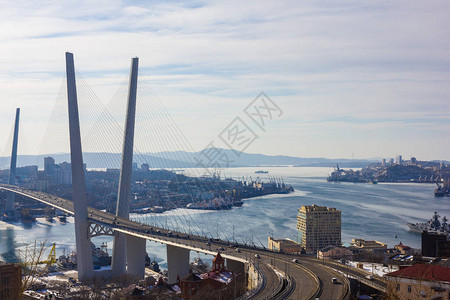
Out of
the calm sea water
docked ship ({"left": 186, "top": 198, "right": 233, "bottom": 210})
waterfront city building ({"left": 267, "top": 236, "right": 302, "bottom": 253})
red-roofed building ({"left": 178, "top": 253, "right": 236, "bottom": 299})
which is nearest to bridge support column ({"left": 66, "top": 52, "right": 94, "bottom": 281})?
the calm sea water

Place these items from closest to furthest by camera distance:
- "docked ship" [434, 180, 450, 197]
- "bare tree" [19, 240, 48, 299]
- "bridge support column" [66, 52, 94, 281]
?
1. "bare tree" [19, 240, 48, 299]
2. "bridge support column" [66, 52, 94, 281]
3. "docked ship" [434, 180, 450, 197]

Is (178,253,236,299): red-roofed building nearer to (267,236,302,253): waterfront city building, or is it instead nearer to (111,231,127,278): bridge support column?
(111,231,127,278): bridge support column

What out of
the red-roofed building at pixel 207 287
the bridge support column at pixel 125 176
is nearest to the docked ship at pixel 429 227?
the bridge support column at pixel 125 176

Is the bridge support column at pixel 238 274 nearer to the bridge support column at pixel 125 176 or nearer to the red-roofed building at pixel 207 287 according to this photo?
the red-roofed building at pixel 207 287

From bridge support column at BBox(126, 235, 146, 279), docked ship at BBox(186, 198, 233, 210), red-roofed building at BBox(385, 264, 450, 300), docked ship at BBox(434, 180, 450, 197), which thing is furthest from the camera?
docked ship at BBox(434, 180, 450, 197)

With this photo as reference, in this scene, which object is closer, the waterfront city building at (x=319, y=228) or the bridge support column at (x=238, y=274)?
the bridge support column at (x=238, y=274)

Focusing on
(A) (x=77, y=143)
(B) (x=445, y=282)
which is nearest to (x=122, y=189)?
(A) (x=77, y=143)
